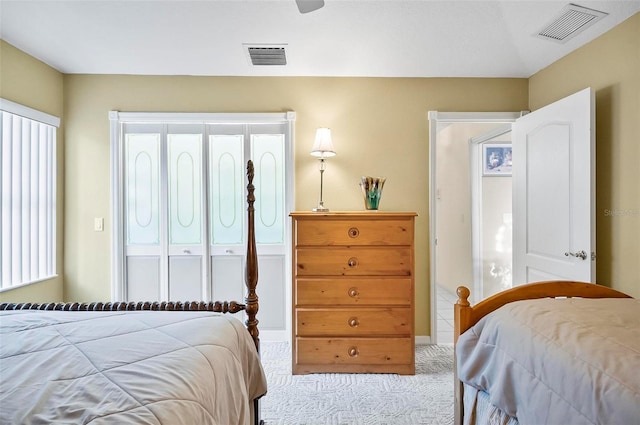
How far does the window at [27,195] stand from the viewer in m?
2.59

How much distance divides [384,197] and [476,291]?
202 centimetres

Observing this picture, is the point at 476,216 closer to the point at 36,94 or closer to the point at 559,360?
the point at 559,360

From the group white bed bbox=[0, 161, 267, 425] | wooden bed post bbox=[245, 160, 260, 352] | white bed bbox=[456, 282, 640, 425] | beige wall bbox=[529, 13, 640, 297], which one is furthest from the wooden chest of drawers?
beige wall bbox=[529, 13, 640, 297]

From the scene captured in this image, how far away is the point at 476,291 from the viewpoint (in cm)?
432

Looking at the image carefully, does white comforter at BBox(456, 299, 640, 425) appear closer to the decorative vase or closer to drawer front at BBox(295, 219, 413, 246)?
drawer front at BBox(295, 219, 413, 246)

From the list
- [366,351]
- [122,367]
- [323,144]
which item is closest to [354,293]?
[366,351]

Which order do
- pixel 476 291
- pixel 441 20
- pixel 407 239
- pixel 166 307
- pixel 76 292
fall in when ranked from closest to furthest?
pixel 166 307, pixel 441 20, pixel 407 239, pixel 76 292, pixel 476 291

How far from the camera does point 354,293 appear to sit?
2.62 metres

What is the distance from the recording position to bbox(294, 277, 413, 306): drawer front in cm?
262

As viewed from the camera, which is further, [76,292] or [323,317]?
[76,292]

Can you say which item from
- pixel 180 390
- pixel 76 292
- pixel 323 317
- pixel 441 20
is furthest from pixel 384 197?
pixel 76 292

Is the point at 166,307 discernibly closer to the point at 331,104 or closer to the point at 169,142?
the point at 169,142

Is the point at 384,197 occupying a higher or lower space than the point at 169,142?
lower

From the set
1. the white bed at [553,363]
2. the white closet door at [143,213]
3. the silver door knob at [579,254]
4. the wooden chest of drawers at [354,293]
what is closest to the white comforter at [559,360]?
the white bed at [553,363]
